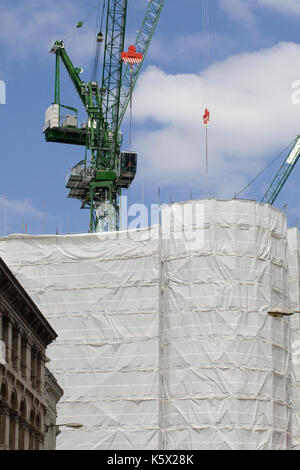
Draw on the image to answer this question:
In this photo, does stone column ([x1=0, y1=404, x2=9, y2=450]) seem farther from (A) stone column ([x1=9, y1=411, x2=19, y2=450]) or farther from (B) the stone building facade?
(A) stone column ([x1=9, y1=411, x2=19, y2=450])

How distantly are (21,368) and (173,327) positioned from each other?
38.0m

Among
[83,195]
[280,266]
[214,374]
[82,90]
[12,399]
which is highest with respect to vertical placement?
[82,90]

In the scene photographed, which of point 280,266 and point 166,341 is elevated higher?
point 280,266

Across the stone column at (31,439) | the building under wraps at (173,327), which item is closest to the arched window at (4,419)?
the stone column at (31,439)

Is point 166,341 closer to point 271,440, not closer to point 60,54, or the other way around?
point 271,440

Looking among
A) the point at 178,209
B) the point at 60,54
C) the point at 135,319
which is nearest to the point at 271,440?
the point at 135,319

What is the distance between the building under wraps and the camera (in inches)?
3844

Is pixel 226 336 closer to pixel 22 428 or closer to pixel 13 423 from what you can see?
pixel 22 428

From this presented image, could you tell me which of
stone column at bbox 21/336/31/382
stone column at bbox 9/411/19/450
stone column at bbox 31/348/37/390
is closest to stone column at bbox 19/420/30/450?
stone column at bbox 9/411/19/450

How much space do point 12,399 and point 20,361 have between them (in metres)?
4.05

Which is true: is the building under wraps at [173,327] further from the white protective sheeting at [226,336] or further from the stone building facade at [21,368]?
Result: the stone building facade at [21,368]

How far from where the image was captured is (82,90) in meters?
160

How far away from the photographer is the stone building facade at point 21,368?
57219 mm

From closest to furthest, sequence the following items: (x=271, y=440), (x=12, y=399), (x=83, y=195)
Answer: (x=12, y=399) < (x=271, y=440) < (x=83, y=195)
